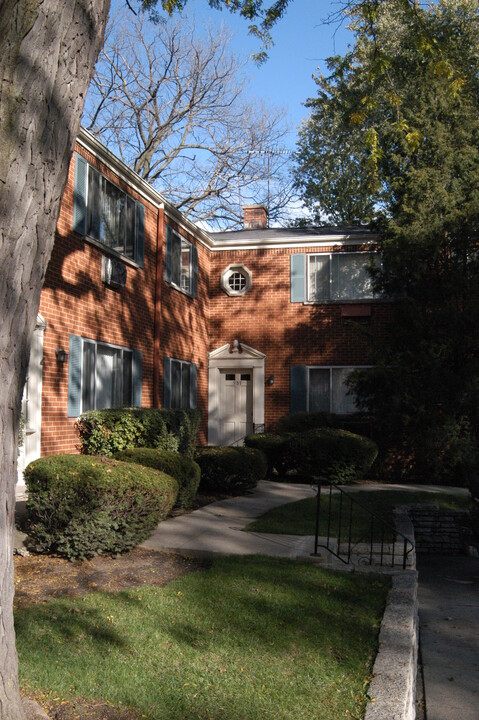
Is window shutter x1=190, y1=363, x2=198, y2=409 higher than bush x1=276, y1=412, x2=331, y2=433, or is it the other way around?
window shutter x1=190, y1=363, x2=198, y2=409

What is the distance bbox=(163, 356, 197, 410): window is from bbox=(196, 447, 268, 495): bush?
11.5 feet

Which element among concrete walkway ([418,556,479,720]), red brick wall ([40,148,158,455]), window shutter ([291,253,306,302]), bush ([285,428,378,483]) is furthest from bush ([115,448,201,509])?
window shutter ([291,253,306,302])

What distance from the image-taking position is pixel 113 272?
1334cm

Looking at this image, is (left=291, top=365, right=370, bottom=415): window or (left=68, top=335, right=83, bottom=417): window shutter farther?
(left=291, top=365, right=370, bottom=415): window

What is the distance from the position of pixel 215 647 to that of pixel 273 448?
11.2 meters

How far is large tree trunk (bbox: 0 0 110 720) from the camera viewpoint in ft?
9.43

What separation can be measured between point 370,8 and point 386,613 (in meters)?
7.34

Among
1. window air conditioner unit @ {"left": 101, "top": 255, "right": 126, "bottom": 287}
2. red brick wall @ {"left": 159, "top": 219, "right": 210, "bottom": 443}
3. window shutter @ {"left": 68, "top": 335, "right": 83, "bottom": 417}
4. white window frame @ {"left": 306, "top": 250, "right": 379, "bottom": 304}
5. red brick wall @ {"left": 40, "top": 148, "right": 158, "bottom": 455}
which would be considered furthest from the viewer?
white window frame @ {"left": 306, "top": 250, "right": 379, "bottom": 304}

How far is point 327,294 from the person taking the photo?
18.8m

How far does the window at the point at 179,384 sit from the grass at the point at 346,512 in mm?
5031

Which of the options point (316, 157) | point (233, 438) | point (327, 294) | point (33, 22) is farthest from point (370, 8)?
point (316, 157)

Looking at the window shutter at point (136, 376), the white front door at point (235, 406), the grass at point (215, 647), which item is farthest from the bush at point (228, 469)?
the white front door at point (235, 406)

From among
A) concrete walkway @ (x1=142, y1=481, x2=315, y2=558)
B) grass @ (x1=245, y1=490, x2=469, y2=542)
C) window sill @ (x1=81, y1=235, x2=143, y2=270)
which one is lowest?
grass @ (x1=245, y1=490, x2=469, y2=542)

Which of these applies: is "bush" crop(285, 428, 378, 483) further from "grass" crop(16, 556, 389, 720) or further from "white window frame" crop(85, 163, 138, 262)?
"grass" crop(16, 556, 389, 720)
